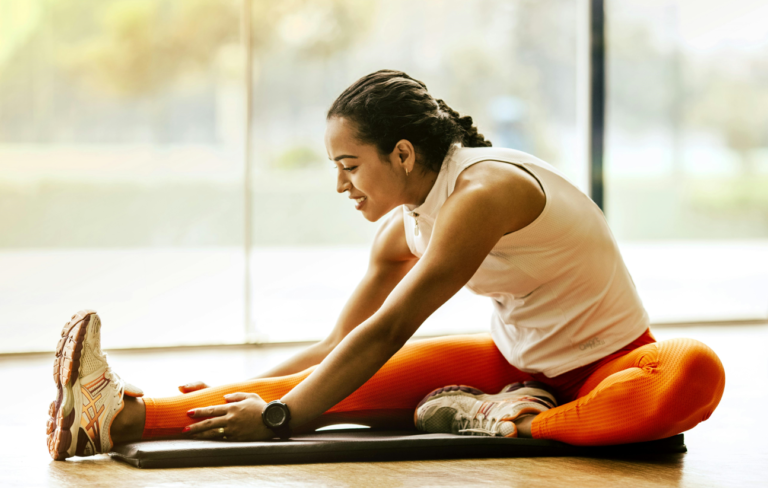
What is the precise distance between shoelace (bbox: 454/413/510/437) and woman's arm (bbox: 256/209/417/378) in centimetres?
37

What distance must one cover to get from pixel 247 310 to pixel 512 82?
1.81m

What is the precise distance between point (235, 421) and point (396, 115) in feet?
2.20

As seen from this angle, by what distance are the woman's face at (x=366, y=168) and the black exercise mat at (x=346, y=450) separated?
1.55 feet

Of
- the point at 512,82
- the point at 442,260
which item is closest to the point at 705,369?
the point at 442,260

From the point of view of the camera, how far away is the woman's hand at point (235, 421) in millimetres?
1415

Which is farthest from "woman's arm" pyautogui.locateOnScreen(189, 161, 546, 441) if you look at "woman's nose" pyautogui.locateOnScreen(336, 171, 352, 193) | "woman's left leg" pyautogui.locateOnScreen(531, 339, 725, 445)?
"woman's left leg" pyautogui.locateOnScreen(531, 339, 725, 445)

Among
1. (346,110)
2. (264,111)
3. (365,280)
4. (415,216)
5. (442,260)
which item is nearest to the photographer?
(442,260)

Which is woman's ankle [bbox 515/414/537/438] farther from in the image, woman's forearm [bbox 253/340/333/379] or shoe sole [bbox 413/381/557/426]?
woman's forearm [bbox 253/340/333/379]

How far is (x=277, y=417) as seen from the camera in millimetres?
1407

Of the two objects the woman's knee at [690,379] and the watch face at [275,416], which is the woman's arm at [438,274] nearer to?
the watch face at [275,416]

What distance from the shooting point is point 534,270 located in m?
1.45

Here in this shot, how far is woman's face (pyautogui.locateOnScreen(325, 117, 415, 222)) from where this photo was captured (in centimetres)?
144

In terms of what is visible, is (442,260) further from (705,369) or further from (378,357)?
(705,369)

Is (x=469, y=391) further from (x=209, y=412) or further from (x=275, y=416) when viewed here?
(x=209, y=412)
